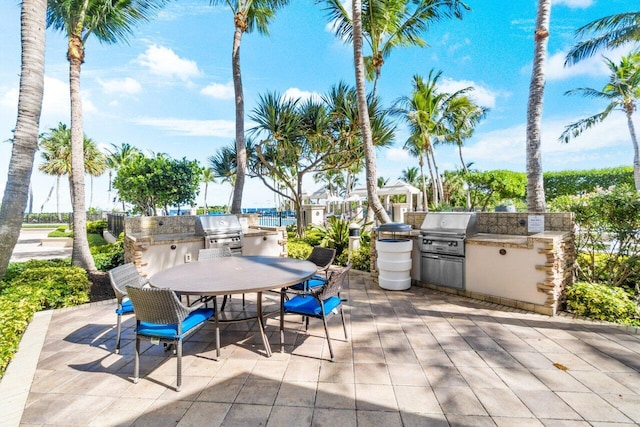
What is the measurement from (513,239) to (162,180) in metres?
8.09

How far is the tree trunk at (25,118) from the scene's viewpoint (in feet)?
11.5

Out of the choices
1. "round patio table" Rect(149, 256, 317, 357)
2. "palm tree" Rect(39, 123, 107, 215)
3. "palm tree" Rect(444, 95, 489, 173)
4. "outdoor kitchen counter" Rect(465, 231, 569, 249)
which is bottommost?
"round patio table" Rect(149, 256, 317, 357)

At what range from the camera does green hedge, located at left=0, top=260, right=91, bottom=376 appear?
300cm

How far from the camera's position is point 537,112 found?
450 centimetres

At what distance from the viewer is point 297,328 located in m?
3.41

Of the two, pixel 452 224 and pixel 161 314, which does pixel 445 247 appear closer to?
pixel 452 224

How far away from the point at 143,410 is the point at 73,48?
644 cm

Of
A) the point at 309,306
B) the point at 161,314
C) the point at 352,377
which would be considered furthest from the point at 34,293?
the point at 352,377

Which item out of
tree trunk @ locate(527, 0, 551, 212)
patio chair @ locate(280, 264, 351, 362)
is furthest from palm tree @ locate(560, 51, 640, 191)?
patio chair @ locate(280, 264, 351, 362)

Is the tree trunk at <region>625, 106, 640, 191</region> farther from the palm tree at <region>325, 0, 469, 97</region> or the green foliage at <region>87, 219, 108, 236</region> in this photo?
the green foliage at <region>87, 219, 108, 236</region>

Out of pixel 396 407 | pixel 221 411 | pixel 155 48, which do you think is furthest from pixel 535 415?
pixel 155 48

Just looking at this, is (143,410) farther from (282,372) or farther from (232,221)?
(232,221)

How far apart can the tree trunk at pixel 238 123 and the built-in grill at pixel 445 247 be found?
500cm

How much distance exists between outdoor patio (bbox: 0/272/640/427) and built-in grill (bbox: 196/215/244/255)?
2.12m
